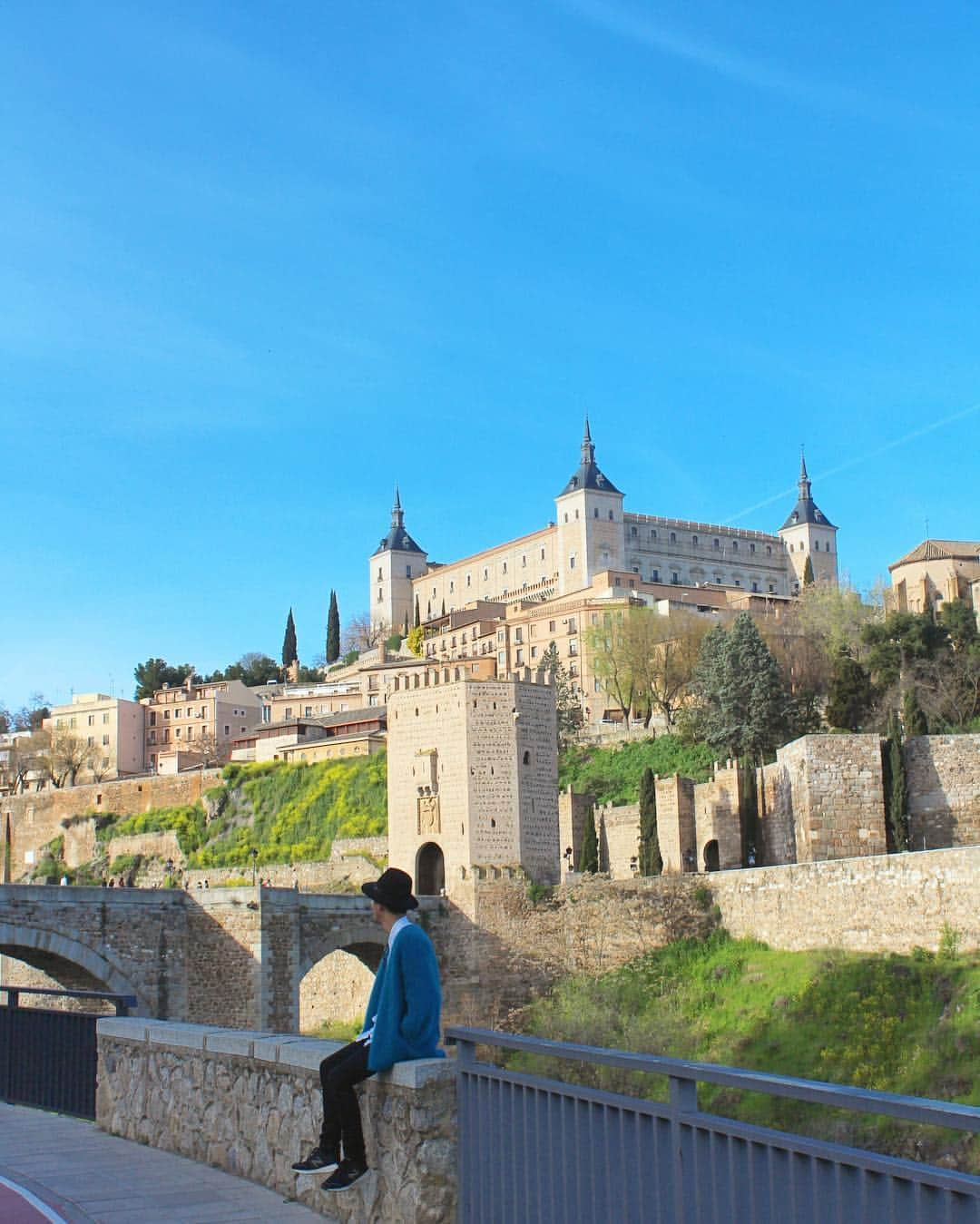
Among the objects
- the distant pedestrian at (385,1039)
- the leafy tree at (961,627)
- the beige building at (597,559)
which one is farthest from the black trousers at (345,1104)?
the beige building at (597,559)

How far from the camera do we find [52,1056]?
12.0 m

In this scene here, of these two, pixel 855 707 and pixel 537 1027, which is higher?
pixel 855 707

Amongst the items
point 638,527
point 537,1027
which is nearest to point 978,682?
point 537,1027

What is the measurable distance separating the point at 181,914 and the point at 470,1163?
27.1 m

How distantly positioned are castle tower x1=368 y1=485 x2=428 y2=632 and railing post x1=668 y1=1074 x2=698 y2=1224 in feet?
389

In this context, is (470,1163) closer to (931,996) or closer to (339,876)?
(931,996)

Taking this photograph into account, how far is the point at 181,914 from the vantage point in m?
32.7

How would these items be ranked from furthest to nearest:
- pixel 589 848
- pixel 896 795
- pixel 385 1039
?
pixel 589 848
pixel 896 795
pixel 385 1039

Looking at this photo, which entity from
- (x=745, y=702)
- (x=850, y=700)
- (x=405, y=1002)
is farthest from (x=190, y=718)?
(x=405, y=1002)

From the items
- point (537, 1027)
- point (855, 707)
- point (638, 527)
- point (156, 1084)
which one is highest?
point (638, 527)

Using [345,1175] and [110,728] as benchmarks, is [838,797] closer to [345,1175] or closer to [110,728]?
[345,1175]

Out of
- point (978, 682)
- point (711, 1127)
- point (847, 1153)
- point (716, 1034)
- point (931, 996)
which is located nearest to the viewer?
point (847, 1153)

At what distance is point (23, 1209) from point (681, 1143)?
13.7 ft

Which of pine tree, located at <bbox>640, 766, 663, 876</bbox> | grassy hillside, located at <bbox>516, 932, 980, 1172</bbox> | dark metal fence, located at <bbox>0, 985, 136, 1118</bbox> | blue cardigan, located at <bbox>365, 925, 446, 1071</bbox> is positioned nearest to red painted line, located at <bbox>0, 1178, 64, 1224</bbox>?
blue cardigan, located at <bbox>365, 925, 446, 1071</bbox>
